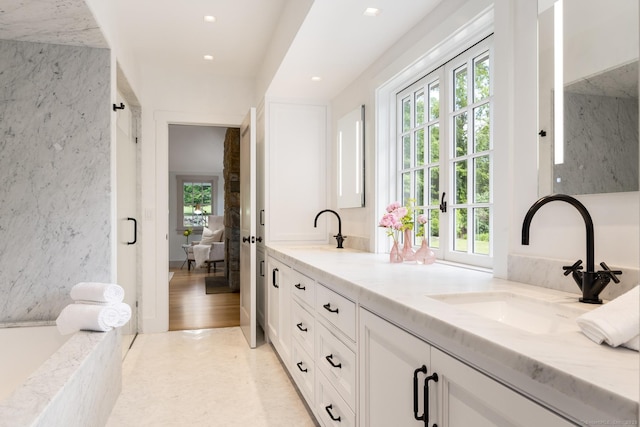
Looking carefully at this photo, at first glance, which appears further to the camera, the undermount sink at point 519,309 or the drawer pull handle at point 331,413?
the drawer pull handle at point 331,413

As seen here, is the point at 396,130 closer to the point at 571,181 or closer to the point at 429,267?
the point at 429,267

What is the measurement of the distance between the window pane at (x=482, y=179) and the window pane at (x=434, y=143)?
36 centimetres

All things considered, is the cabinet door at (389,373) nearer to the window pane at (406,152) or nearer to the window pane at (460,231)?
the window pane at (460,231)

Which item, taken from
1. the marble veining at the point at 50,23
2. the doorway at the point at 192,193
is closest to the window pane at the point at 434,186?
the marble veining at the point at 50,23

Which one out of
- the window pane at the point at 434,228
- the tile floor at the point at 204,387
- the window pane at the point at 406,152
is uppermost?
the window pane at the point at 406,152

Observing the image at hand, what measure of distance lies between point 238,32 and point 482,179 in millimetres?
2287

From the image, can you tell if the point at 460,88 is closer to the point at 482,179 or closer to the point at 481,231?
the point at 482,179

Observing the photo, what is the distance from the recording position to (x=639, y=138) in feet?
3.77

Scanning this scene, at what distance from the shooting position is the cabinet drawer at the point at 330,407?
169 cm

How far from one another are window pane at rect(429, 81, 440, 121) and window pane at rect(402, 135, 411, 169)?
281 mm

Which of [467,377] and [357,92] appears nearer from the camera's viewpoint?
[467,377]

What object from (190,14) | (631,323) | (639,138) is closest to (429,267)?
(639,138)

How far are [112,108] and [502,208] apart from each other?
2329mm

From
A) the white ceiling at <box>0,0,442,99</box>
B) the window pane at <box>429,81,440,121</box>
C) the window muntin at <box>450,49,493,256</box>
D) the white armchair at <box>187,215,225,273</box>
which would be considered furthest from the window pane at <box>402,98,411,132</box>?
the white armchair at <box>187,215,225,273</box>
